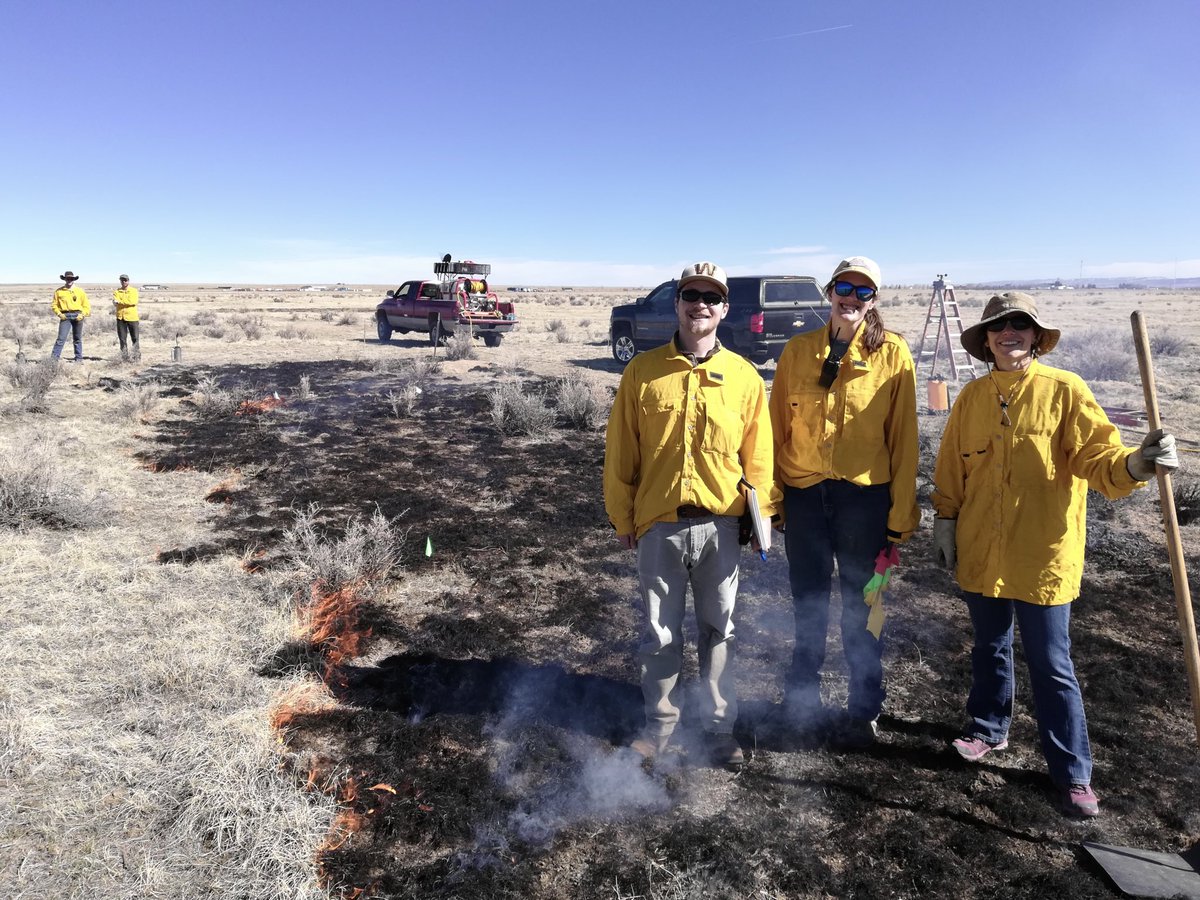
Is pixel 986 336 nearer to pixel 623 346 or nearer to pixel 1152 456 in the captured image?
pixel 1152 456

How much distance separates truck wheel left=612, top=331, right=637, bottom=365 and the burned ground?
399 inches

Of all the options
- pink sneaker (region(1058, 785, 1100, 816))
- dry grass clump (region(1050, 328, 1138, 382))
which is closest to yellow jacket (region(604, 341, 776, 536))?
pink sneaker (region(1058, 785, 1100, 816))

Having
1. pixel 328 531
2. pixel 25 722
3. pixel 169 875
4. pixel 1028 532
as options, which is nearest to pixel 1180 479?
pixel 1028 532

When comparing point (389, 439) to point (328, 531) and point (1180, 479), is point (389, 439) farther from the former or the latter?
point (1180, 479)

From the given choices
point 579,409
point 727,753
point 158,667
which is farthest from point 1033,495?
point 579,409

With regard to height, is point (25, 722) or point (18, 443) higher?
point (18, 443)

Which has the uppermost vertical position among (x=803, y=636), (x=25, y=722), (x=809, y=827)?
(x=803, y=636)

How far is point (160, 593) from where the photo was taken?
175 inches

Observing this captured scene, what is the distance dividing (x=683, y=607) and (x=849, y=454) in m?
0.91

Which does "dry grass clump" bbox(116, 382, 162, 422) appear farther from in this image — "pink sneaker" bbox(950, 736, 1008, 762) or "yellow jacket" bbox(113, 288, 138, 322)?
"pink sneaker" bbox(950, 736, 1008, 762)

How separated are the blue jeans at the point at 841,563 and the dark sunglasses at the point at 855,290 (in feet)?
2.46

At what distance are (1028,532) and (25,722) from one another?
4.14 metres

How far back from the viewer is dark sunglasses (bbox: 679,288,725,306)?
8.66 ft

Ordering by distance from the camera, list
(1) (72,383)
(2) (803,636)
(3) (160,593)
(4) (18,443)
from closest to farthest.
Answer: (2) (803,636), (3) (160,593), (4) (18,443), (1) (72,383)
